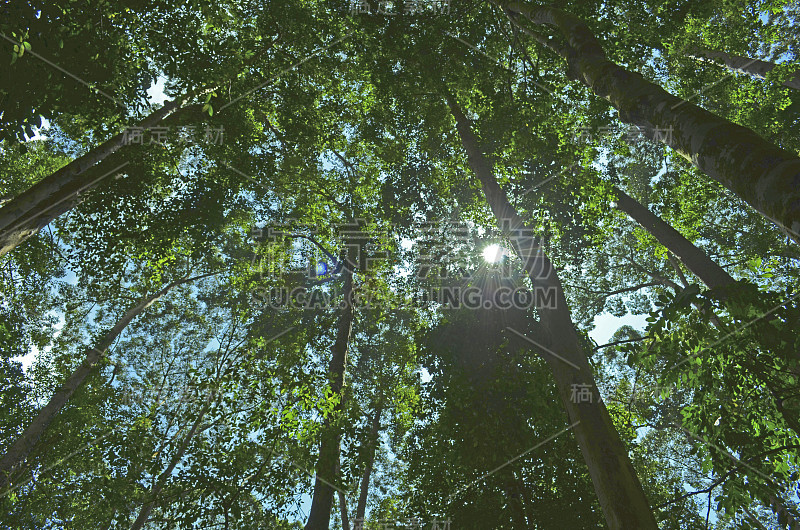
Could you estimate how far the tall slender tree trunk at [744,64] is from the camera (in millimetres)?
11180

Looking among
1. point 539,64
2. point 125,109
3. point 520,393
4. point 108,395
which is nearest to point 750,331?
point 520,393

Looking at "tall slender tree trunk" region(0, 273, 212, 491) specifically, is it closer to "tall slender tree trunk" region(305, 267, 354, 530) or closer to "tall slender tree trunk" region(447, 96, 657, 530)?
"tall slender tree trunk" region(305, 267, 354, 530)

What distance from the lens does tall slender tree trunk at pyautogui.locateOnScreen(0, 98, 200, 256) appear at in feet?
20.5

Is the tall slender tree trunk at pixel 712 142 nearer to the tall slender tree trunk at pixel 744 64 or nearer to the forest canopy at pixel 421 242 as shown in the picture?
the forest canopy at pixel 421 242

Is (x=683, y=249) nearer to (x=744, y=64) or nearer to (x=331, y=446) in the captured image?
(x=744, y=64)

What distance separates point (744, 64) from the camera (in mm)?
11938

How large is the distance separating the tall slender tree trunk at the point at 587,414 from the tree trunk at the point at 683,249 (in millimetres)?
4821

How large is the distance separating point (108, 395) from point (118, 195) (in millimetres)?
9154

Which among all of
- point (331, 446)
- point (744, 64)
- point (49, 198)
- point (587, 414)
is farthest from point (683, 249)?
point (49, 198)

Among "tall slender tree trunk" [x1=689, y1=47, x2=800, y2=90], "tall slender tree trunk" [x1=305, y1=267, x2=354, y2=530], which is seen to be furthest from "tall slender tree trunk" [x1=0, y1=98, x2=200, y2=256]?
"tall slender tree trunk" [x1=689, y1=47, x2=800, y2=90]

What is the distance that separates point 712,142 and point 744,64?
42.6ft

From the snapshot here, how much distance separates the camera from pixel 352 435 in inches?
285

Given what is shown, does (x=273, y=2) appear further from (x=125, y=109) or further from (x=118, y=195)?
(x=118, y=195)

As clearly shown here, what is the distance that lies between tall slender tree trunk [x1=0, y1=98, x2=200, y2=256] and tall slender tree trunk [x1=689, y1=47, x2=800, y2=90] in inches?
661
